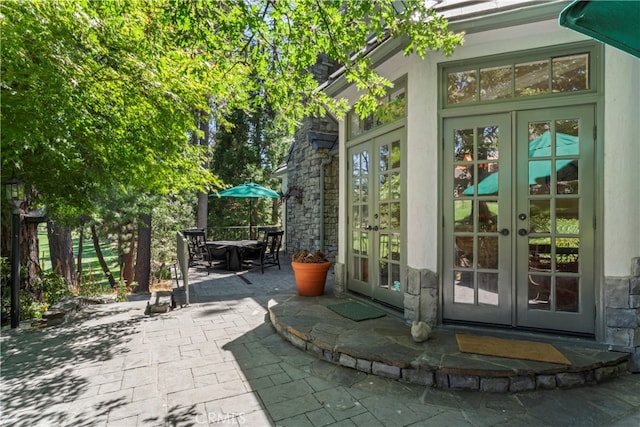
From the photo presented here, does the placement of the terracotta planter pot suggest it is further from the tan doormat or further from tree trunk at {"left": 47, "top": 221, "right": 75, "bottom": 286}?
tree trunk at {"left": 47, "top": 221, "right": 75, "bottom": 286}

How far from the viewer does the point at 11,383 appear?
101 inches

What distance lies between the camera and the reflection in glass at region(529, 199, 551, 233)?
296cm

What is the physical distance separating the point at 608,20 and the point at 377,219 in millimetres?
2912

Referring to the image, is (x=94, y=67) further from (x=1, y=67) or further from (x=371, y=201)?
(x=371, y=201)

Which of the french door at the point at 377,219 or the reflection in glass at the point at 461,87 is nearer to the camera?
the reflection in glass at the point at 461,87

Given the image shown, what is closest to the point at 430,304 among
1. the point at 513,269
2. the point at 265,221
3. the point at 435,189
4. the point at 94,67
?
the point at 513,269

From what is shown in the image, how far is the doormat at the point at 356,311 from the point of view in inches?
144

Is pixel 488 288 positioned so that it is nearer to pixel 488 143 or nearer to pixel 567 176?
pixel 567 176

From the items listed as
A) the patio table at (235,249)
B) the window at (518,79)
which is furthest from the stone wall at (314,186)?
the window at (518,79)

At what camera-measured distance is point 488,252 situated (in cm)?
315

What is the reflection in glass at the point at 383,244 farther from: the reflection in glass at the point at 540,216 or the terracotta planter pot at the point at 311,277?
the reflection in glass at the point at 540,216

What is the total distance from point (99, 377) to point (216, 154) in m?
12.9

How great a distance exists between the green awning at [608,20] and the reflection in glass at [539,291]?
2.06 m

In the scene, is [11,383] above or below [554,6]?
below
